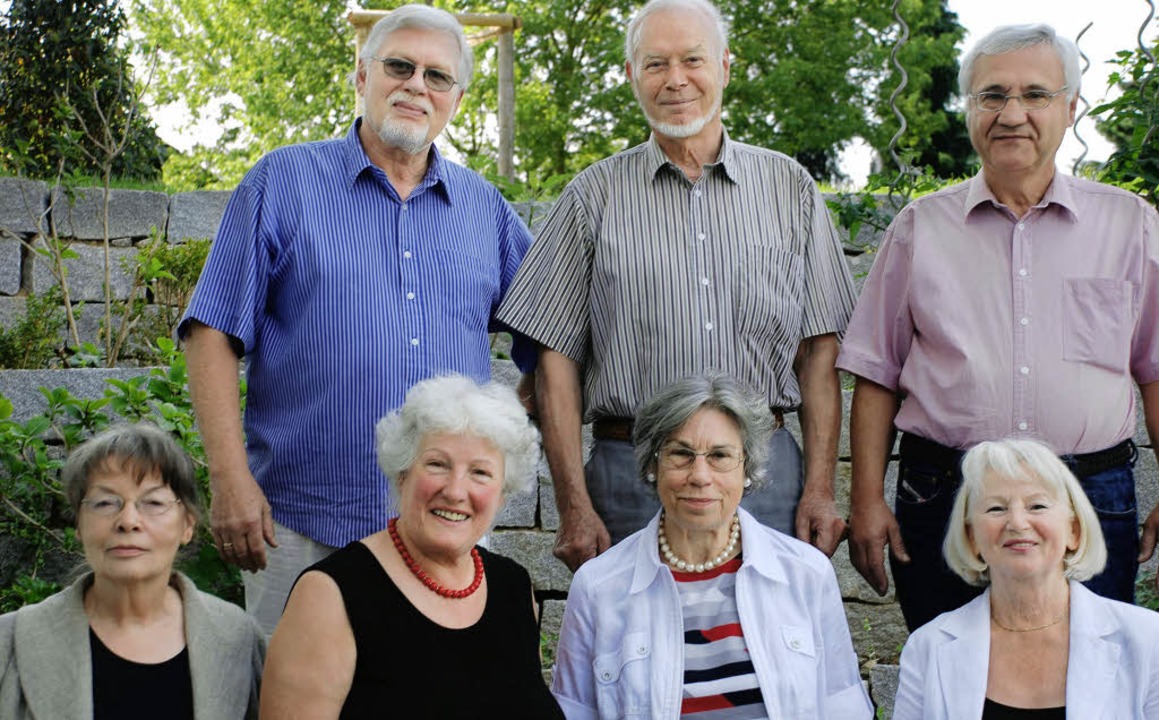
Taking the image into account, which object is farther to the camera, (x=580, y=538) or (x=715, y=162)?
(x=715, y=162)

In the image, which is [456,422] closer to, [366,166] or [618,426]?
[618,426]

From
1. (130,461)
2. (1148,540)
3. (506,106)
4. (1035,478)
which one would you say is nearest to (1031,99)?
(1035,478)

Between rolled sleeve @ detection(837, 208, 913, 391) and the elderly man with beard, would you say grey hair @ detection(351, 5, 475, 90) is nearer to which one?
the elderly man with beard

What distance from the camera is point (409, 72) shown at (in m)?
3.02

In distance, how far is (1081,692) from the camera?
2527 millimetres

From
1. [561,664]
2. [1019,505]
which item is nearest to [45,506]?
[561,664]

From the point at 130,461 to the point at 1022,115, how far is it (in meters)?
2.01

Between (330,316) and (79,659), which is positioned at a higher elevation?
(330,316)

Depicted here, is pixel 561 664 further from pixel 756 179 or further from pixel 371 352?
pixel 756 179

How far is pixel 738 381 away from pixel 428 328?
2.34ft

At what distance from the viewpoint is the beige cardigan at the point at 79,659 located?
2.31 meters

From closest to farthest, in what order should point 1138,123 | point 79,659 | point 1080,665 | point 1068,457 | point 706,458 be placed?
point 79,659 < point 1080,665 < point 706,458 < point 1068,457 < point 1138,123

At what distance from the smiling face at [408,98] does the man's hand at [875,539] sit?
1350 millimetres

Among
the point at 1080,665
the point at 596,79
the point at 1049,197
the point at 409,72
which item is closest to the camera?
the point at 1080,665
